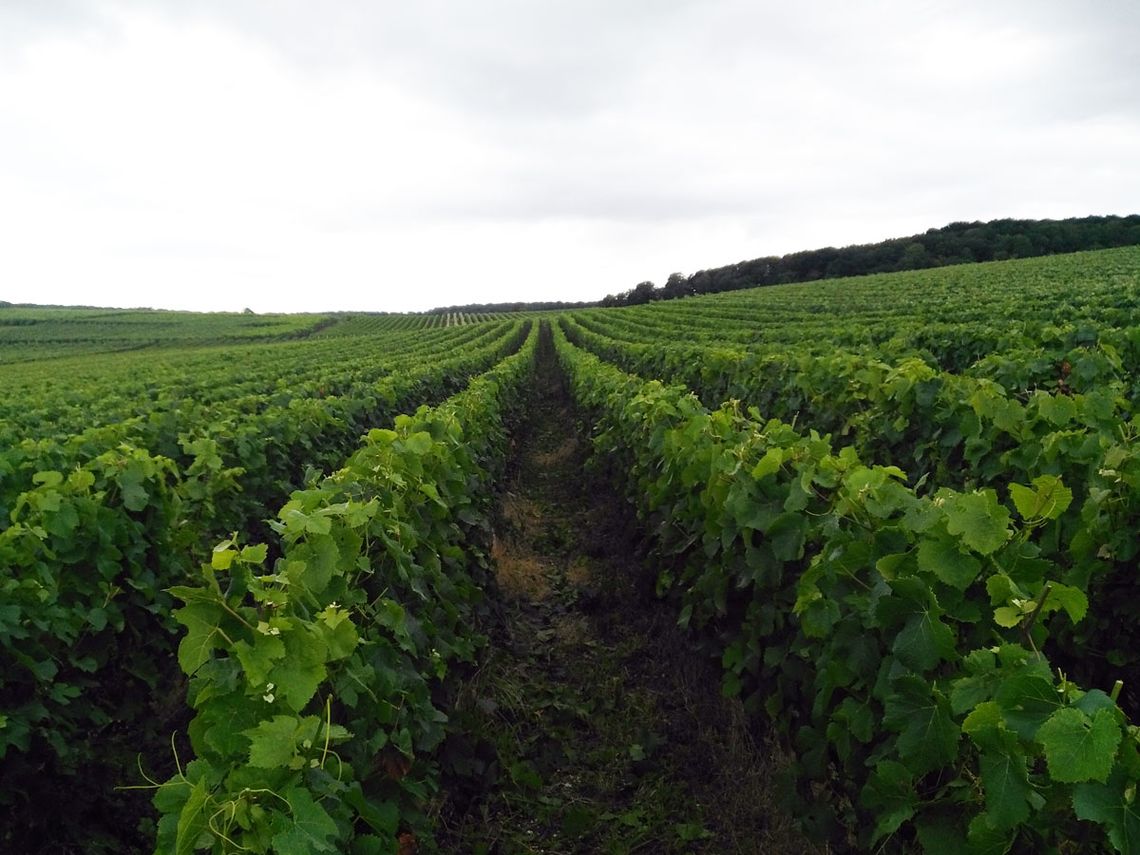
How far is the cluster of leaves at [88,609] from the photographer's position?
353 centimetres

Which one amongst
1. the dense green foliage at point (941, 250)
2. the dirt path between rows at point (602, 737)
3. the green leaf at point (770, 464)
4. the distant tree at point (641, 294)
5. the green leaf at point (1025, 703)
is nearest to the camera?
the green leaf at point (1025, 703)

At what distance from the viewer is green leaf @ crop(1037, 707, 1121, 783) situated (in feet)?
4.31

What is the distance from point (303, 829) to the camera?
5.56 feet

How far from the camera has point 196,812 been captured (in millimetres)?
1667

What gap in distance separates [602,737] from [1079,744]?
3.49 metres

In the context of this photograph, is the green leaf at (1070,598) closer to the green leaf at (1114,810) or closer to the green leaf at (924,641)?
the green leaf at (924,641)

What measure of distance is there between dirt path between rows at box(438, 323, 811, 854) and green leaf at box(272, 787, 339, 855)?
210 centimetres

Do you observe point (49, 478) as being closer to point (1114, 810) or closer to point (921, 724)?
point (921, 724)

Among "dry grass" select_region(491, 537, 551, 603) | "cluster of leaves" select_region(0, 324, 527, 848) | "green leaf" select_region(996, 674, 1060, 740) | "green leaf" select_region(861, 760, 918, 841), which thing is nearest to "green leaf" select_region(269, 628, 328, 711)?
"green leaf" select_region(861, 760, 918, 841)

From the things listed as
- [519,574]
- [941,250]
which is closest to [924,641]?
[519,574]

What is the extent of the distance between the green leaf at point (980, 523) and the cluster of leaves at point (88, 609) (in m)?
4.05

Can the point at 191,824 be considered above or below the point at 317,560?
below

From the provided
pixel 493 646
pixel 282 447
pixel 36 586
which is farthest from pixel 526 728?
pixel 282 447

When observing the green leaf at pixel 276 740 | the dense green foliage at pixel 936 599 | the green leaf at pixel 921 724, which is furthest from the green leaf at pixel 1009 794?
the green leaf at pixel 276 740
